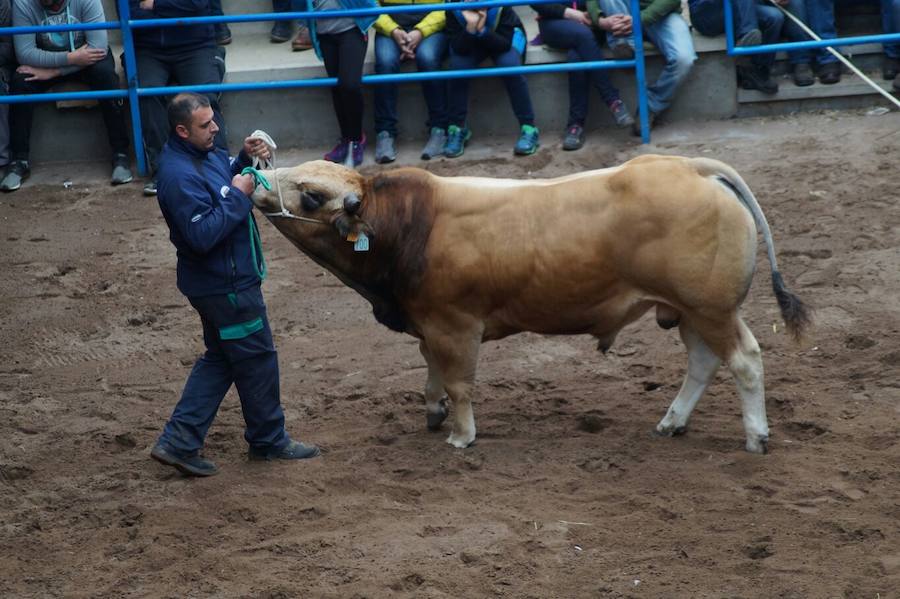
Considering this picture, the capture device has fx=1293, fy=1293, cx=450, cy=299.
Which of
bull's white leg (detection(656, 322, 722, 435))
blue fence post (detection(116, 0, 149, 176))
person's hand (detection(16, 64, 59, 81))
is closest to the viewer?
bull's white leg (detection(656, 322, 722, 435))

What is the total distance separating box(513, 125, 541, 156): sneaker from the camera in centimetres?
1159

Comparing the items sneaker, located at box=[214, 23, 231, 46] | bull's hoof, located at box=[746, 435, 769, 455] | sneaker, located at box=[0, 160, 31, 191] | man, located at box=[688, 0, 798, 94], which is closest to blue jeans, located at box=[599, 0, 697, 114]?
man, located at box=[688, 0, 798, 94]

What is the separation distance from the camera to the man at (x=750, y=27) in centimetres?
1158

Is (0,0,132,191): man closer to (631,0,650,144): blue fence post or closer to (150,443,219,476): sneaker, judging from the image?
(631,0,650,144): blue fence post

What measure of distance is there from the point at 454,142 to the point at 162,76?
2688mm

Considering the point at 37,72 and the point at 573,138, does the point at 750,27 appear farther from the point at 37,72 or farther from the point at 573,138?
the point at 37,72

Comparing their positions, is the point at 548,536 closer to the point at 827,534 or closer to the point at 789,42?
the point at 827,534

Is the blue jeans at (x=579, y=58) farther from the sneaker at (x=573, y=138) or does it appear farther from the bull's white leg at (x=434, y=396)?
the bull's white leg at (x=434, y=396)

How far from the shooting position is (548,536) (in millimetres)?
5992

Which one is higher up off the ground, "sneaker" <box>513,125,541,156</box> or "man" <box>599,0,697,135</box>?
"man" <box>599,0,697,135</box>

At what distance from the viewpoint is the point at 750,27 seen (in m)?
11.6

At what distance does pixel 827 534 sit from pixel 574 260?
5.94 feet

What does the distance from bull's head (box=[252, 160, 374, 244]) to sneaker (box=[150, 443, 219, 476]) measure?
1.32m

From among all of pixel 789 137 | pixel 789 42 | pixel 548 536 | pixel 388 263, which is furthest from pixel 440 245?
pixel 789 42
